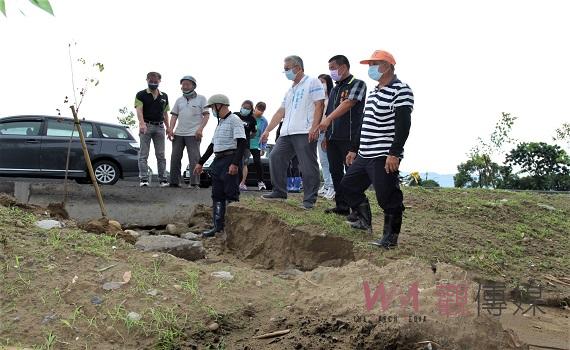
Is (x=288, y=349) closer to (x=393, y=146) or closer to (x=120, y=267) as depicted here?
(x=120, y=267)

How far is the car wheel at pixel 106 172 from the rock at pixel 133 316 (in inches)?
331

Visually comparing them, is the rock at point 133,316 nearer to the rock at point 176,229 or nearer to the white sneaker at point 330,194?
the rock at point 176,229

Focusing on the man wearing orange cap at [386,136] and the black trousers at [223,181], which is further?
the black trousers at [223,181]

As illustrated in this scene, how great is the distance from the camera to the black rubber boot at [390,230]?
5582 millimetres

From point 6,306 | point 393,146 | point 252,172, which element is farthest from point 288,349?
point 252,172

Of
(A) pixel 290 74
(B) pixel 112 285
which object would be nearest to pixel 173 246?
(B) pixel 112 285

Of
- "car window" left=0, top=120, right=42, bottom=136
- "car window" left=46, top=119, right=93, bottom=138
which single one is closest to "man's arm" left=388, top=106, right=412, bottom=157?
"car window" left=46, top=119, right=93, bottom=138

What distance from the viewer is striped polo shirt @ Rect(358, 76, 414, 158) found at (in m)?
5.32

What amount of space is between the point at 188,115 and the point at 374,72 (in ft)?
14.6

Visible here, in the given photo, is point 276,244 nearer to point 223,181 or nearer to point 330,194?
point 223,181

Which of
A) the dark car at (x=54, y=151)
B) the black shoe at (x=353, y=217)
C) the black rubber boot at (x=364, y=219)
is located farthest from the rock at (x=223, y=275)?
the dark car at (x=54, y=151)

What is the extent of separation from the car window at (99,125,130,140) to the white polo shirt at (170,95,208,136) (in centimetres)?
310

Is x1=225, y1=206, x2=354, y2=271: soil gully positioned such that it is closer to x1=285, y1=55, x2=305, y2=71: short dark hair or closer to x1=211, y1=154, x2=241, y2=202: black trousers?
x1=211, y1=154, x2=241, y2=202: black trousers

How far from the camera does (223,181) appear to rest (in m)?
7.59
